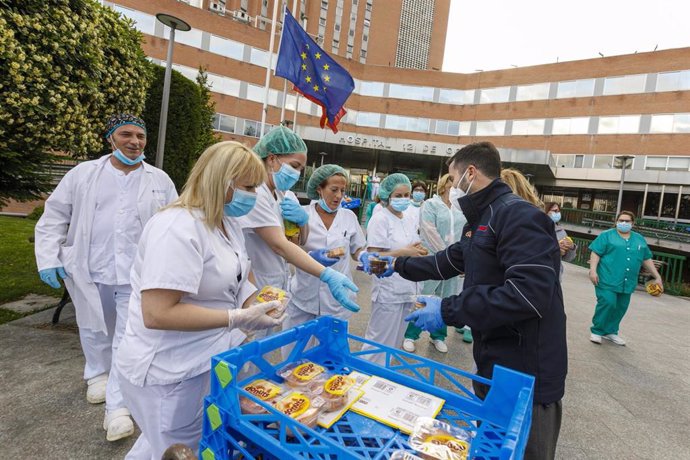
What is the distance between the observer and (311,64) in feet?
24.8

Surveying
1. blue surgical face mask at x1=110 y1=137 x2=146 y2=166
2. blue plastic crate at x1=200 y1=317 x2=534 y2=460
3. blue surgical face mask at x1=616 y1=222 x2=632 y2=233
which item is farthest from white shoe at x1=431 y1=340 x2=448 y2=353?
blue surgical face mask at x1=110 y1=137 x2=146 y2=166

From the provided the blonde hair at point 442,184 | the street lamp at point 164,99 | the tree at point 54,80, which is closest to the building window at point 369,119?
the street lamp at point 164,99

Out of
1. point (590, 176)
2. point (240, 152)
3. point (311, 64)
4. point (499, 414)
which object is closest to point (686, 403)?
point (499, 414)

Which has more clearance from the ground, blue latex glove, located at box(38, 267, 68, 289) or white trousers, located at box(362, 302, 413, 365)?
blue latex glove, located at box(38, 267, 68, 289)

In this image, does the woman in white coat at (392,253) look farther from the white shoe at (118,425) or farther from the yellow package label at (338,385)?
the yellow package label at (338,385)

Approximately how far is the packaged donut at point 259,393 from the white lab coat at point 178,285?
405 mm

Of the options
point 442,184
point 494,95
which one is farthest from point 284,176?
point 494,95

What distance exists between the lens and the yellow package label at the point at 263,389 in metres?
1.24

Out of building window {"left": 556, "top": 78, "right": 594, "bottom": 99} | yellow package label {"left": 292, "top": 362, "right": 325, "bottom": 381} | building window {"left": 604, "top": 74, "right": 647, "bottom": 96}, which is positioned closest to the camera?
yellow package label {"left": 292, "top": 362, "right": 325, "bottom": 381}

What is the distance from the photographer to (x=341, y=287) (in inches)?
90.6

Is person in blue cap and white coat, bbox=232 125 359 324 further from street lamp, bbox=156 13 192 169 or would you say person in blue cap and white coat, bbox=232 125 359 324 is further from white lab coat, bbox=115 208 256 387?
street lamp, bbox=156 13 192 169

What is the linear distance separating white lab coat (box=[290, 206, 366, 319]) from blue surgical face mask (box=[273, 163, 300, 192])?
0.43m

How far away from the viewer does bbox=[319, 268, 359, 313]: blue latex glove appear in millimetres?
2275

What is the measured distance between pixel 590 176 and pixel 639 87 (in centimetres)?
619
